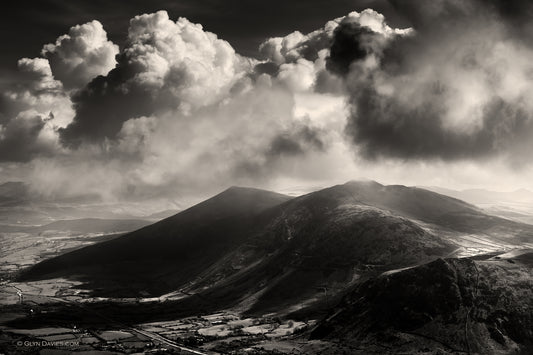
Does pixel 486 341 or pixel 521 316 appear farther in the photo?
pixel 521 316

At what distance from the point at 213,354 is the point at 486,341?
375 ft

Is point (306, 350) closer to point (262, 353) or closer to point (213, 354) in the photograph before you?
point (262, 353)

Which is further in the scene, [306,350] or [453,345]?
[306,350]

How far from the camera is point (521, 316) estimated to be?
652 ft

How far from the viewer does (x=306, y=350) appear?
196250 mm

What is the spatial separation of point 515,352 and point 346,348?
→ 66061 mm

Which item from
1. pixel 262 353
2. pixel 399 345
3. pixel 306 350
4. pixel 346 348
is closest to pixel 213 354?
pixel 262 353

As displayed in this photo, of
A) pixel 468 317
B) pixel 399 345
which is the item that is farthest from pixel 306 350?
pixel 468 317

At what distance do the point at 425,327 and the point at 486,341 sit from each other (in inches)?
952

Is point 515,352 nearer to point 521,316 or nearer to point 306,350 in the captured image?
point 521,316

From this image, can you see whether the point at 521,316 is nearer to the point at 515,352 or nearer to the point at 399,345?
the point at 515,352

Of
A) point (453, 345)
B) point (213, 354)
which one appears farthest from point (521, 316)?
point (213, 354)

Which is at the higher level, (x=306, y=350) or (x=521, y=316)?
(x=521, y=316)

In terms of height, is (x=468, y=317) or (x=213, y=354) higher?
(x=468, y=317)
